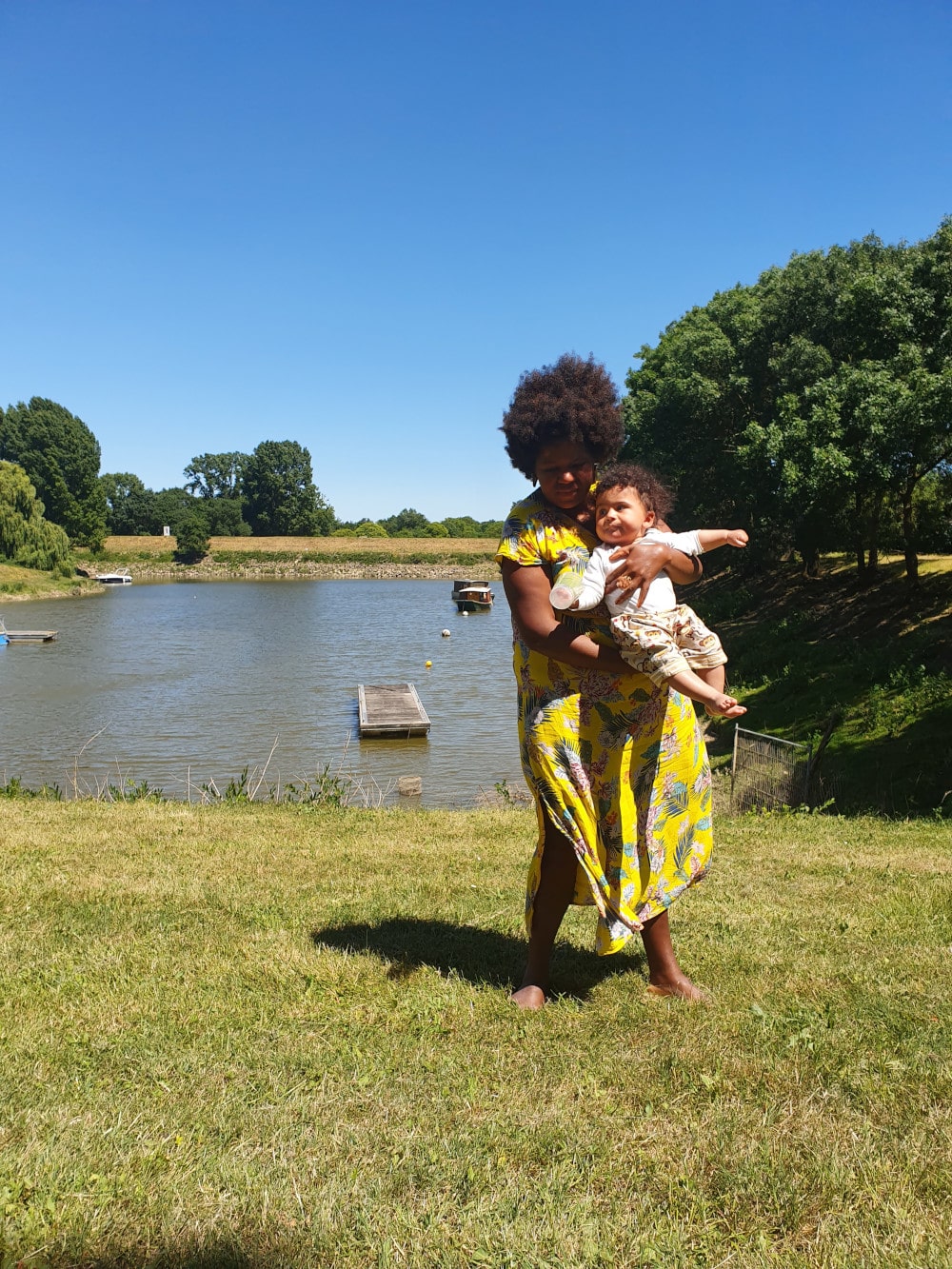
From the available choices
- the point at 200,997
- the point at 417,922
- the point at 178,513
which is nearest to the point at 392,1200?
the point at 200,997

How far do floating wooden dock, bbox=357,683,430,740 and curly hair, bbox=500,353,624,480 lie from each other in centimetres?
1657

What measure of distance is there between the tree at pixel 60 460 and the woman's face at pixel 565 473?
91.6 metres

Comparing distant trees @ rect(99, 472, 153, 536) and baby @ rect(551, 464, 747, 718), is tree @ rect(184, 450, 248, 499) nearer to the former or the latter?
distant trees @ rect(99, 472, 153, 536)

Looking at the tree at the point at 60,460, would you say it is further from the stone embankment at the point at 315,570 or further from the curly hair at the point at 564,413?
the curly hair at the point at 564,413


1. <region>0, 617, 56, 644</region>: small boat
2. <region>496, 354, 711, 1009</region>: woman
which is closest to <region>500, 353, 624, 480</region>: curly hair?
<region>496, 354, 711, 1009</region>: woman

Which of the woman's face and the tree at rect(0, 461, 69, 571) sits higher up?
the tree at rect(0, 461, 69, 571)

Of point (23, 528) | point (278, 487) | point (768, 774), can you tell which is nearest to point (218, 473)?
point (278, 487)

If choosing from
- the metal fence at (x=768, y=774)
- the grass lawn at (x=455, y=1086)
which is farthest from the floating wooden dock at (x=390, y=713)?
the grass lawn at (x=455, y=1086)

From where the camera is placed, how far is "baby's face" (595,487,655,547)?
11.7 ft

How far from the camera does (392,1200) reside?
2.52 meters

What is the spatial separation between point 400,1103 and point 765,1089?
114cm

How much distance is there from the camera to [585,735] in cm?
374

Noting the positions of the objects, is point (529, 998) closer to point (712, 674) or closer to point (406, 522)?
point (712, 674)

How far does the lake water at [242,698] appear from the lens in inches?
679
